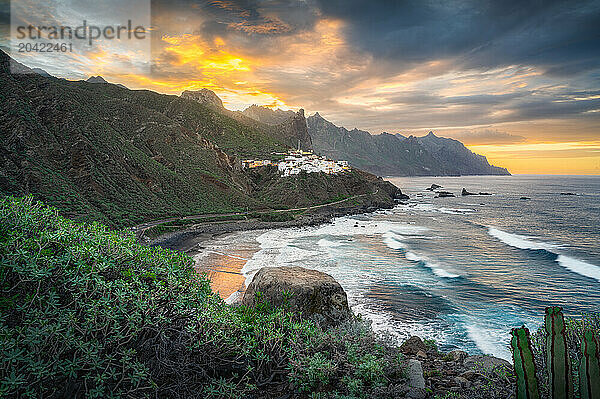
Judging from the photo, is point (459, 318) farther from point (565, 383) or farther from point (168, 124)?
point (168, 124)

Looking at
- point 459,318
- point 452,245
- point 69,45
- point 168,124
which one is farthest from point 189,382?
point 168,124

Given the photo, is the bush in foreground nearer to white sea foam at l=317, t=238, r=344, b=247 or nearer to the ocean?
the ocean

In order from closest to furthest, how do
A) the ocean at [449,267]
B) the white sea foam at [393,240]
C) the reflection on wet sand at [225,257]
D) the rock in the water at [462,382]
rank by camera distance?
1. the rock in the water at [462,382]
2. the ocean at [449,267]
3. the reflection on wet sand at [225,257]
4. the white sea foam at [393,240]

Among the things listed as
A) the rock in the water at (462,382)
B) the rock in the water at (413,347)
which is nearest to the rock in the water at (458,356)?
the rock in the water at (413,347)

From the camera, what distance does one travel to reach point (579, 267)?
25.9 metres

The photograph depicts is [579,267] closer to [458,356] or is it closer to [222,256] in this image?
[458,356]

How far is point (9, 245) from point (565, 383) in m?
6.04

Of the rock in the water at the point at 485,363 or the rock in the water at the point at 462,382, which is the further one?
the rock in the water at the point at 485,363

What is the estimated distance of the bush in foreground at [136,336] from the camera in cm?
326

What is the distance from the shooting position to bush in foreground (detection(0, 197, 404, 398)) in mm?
3264

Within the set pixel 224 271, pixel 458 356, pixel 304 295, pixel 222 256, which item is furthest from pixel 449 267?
pixel 304 295

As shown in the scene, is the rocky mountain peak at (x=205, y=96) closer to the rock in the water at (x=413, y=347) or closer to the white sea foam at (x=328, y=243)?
the white sea foam at (x=328, y=243)

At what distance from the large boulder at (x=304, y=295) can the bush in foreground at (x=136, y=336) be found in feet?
3.62

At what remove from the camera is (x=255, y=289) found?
7465 millimetres
